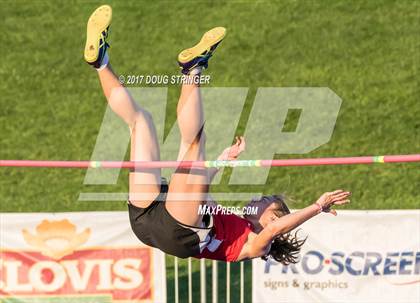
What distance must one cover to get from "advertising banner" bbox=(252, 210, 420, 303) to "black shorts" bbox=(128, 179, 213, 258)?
3.61 m

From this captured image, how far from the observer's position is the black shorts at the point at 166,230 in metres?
9.31

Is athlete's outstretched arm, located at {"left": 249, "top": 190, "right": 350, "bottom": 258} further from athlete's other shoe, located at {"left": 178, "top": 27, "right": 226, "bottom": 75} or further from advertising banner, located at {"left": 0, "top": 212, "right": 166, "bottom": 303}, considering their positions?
advertising banner, located at {"left": 0, "top": 212, "right": 166, "bottom": 303}

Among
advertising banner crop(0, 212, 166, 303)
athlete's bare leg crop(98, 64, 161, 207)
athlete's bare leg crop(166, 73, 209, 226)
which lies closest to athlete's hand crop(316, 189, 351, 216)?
athlete's bare leg crop(166, 73, 209, 226)

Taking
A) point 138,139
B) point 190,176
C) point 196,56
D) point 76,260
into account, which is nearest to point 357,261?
A: point 76,260

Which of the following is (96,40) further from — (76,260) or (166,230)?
(76,260)

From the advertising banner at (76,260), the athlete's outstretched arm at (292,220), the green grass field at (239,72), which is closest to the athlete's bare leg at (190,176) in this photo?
the athlete's outstretched arm at (292,220)

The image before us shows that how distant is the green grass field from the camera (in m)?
16.0

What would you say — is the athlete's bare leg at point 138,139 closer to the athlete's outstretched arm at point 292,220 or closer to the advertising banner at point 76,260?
the athlete's outstretched arm at point 292,220

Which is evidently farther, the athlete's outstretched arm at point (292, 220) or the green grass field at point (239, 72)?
the green grass field at point (239, 72)

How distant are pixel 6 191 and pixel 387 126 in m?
6.71

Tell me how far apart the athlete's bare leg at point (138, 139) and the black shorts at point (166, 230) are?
9 cm

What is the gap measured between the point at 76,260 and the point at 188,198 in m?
4.27

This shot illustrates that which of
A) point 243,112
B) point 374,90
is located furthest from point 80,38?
point 374,90

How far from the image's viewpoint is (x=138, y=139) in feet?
31.5
